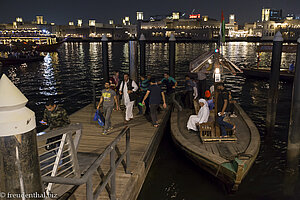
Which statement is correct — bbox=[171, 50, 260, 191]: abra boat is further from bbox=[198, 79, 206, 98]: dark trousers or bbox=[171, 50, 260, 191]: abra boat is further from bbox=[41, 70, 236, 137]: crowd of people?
bbox=[198, 79, 206, 98]: dark trousers

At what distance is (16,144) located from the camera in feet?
7.47

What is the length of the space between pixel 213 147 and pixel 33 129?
668 cm

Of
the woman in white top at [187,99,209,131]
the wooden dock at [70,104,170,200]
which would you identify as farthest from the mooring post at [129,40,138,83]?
the woman in white top at [187,99,209,131]

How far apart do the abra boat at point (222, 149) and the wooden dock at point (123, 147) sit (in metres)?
1.07

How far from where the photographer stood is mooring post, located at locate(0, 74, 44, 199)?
2215 mm

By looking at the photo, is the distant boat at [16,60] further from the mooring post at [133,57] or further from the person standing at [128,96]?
the person standing at [128,96]

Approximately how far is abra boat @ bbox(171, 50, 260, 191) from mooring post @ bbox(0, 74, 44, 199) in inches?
222

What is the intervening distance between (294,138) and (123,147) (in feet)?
20.7

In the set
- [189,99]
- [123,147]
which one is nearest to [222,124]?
[123,147]

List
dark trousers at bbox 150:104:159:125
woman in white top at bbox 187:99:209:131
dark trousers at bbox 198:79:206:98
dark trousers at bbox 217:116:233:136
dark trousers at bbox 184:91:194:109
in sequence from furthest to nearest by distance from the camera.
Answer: dark trousers at bbox 198:79:206:98 → dark trousers at bbox 184:91:194:109 → dark trousers at bbox 150:104:159:125 → woman in white top at bbox 187:99:209:131 → dark trousers at bbox 217:116:233:136

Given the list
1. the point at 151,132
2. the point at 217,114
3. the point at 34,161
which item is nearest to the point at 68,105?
the point at 151,132

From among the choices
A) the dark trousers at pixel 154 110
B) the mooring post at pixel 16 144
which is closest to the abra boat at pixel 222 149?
the dark trousers at pixel 154 110

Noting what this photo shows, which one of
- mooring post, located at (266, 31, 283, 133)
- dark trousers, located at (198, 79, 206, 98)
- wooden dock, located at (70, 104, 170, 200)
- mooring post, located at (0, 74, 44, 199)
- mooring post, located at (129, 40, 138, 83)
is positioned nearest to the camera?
mooring post, located at (0, 74, 44, 199)

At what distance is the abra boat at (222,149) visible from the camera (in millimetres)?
7156
